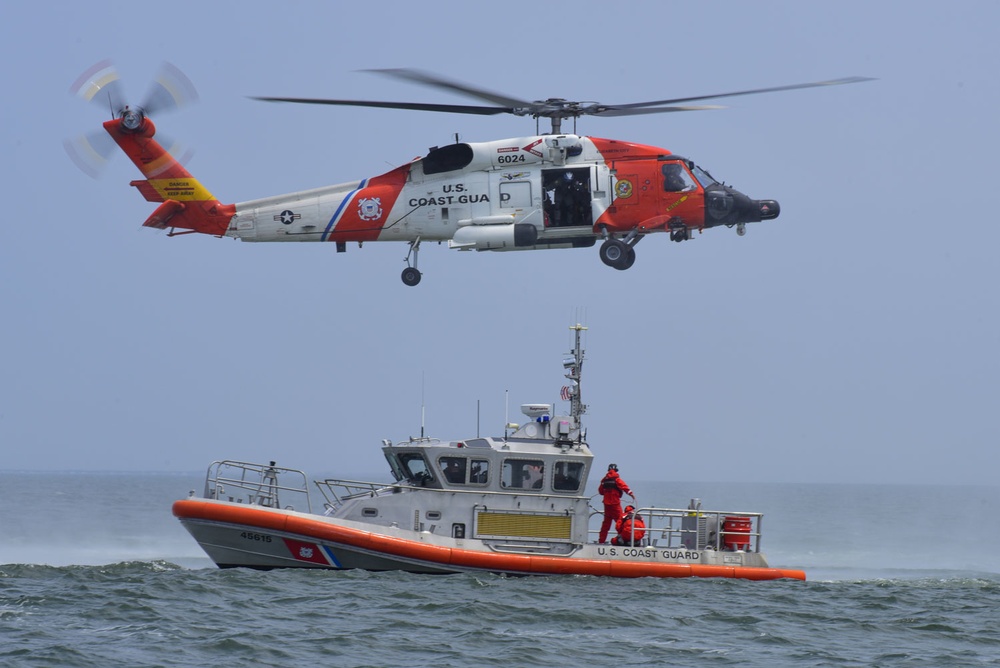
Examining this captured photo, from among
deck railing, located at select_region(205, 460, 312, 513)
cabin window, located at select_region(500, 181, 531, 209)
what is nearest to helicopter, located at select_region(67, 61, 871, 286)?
cabin window, located at select_region(500, 181, 531, 209)

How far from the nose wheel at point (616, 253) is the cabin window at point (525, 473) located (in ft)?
11.7

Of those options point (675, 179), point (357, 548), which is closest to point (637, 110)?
point (675, 179)

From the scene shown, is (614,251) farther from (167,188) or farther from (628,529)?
(167,188)

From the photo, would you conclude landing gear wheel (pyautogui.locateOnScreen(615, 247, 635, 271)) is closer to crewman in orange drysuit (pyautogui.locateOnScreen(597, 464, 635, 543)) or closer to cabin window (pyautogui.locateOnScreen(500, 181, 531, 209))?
cabin window (pyautogui.locateOnScreen(500, 181, 531, 209))

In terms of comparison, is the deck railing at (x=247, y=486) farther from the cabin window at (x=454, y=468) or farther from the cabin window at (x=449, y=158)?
the cabin window at (x=449, y=158)

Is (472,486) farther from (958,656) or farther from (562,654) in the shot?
(958,656)

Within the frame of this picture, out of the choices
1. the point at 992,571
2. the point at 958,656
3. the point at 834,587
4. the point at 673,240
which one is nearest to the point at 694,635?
the point at 958,656

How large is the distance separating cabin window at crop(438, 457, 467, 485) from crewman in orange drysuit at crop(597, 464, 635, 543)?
6.29 feet

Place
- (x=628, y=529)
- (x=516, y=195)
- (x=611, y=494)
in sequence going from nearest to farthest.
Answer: (x=611, y=494)
(x=628, y=529)
(x=516, y=195)

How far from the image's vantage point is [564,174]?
763 inches

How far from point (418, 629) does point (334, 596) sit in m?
1.85

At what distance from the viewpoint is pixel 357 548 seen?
17.0m

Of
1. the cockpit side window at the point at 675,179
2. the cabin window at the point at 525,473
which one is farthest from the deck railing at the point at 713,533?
the cockpit side window at the point at 675,179

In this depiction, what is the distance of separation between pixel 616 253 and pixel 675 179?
144 centimetres
